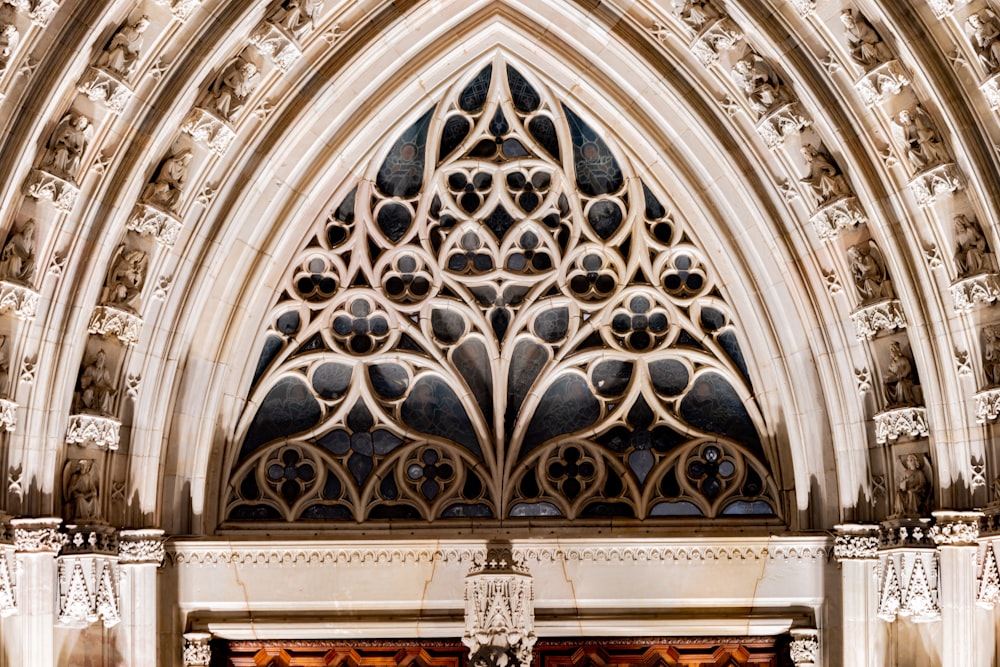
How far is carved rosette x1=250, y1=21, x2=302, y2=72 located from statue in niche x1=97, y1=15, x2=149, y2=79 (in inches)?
36.9

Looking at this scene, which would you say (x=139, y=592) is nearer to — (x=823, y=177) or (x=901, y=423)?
(x=901, y=423)

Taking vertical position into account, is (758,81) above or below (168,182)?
above

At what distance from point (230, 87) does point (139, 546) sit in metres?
3.35

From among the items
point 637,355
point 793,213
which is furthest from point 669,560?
point 793,213

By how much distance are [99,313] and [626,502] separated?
163 inches

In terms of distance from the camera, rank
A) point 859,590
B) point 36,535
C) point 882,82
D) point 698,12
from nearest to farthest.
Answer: point 36,535
point 882,82
point 859,590
point 698,12

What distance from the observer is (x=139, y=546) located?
12922mm

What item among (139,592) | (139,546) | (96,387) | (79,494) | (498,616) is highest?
(96,387)

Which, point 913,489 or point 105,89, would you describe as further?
point 913,489

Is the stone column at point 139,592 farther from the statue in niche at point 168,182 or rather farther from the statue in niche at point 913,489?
the statue in niche at point 913,489

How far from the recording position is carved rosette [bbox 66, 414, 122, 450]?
1265 cm

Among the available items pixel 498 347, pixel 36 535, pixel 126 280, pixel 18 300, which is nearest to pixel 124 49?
pixel 126 280

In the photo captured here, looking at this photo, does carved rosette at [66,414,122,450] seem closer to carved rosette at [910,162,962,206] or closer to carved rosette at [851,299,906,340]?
carved rosette at [851,299,906,340]

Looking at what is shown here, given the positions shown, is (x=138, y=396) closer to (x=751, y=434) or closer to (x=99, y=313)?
(x=99, y=313)
